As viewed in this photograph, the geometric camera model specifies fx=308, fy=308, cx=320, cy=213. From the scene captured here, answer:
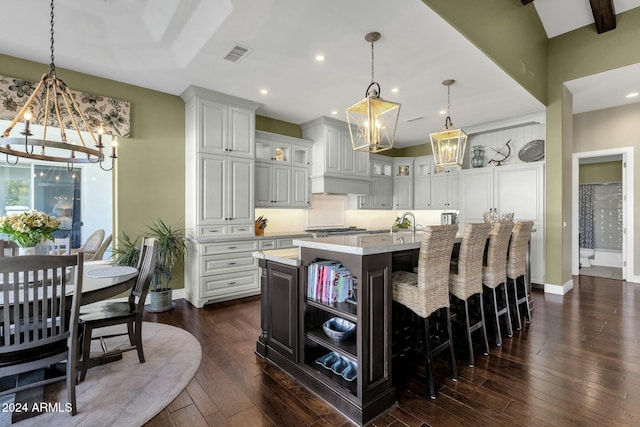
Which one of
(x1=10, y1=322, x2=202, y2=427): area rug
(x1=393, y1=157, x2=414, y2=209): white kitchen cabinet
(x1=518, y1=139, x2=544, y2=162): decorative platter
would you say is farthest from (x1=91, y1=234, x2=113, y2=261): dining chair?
(x1=518, y1=139, x2=544, y2=162): decorative platter

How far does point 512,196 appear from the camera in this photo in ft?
17.4

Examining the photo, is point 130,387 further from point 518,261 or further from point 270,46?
point 518,261

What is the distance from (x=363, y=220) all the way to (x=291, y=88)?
150 inches

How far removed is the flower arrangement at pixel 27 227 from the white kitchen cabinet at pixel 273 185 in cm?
284

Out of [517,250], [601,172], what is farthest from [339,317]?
[601,172]

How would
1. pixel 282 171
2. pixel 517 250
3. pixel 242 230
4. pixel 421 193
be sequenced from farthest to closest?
pixel 421 193, pixel 282 171, pixel 242 230, pixel 517 250

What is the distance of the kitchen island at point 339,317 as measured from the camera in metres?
1.86

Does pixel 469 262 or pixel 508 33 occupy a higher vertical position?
pixel 508 33

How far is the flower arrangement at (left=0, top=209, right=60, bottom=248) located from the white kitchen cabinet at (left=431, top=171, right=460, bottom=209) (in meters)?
6.31

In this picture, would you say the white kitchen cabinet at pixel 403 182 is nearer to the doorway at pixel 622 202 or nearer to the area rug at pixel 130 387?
the doorway at pixel 622 202

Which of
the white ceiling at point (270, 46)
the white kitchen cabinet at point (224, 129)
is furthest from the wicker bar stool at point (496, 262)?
the white kitchen cabinet at point (224, 129)

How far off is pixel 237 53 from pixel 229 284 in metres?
2.90

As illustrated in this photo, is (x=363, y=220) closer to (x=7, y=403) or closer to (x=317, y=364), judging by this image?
(x=317, y=364)

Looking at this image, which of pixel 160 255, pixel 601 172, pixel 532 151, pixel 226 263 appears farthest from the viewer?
pixel 601 172
